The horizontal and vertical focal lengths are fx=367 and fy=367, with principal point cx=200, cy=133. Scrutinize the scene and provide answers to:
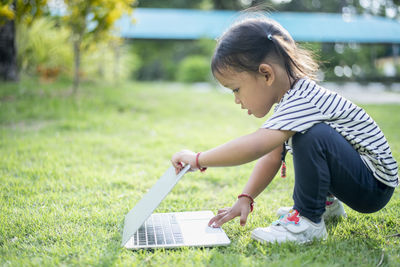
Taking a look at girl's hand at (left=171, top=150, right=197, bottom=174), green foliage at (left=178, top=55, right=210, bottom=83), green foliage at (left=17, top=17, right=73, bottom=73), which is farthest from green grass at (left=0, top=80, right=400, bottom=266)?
green foliage at (left=178, top=55, right=210, bottom=83)

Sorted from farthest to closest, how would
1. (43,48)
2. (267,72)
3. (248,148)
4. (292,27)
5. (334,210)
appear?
(292,27), (43,48), (334,210), (267,72), (248,148)

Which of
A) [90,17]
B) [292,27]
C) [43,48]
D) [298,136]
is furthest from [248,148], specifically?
[292,27]

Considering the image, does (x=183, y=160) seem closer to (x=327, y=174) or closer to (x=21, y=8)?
(x=327, y=174)

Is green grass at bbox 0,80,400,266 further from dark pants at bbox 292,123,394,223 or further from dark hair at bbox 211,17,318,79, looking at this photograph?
dark hair at bbox 211,17,318,79

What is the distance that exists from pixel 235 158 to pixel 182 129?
272 cm

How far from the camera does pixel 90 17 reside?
5480mm

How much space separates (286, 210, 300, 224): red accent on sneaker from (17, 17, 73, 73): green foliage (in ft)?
18.5

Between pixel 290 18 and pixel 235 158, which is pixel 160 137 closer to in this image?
pixel 235 158

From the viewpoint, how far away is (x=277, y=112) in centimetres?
141

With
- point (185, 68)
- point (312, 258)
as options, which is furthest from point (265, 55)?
point (185, 68)

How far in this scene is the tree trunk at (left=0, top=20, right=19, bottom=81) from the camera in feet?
18.0

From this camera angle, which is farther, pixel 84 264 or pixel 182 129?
pixel 182 129

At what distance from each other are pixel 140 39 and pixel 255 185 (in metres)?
15.1

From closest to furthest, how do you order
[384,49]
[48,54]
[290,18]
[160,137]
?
[160,137] < [48,54] < [290,18] < [384,49]
